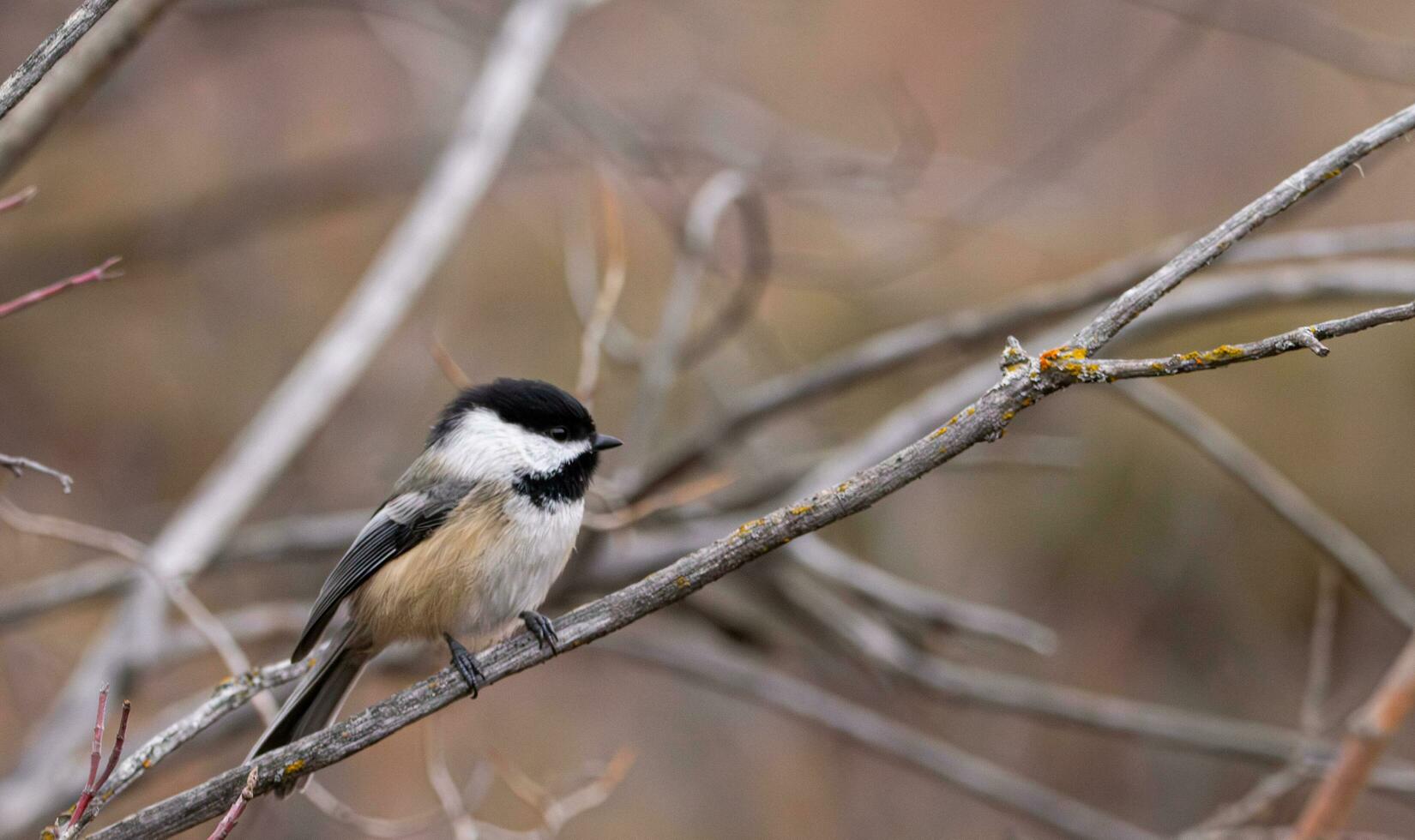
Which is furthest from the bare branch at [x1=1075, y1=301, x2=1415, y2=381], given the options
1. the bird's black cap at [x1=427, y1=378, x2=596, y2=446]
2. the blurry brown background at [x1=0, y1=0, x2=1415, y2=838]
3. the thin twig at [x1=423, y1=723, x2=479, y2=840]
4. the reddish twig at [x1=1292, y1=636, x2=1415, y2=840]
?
the blurry brown background at [x1=0, y1=0, x2=1415, y2=838]

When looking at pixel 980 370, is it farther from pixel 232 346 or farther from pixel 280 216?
pixel 232 346

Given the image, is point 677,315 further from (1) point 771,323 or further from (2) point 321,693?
(1) point 771,323

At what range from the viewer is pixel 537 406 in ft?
9.72

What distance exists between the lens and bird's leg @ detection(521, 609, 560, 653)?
199cm

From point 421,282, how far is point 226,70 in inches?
170

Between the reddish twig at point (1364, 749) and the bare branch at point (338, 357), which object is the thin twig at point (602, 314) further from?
the reddish twig at point (1364, 749)

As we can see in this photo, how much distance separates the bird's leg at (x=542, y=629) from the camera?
1.99 metres

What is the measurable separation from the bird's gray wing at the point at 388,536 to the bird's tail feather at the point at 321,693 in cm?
8

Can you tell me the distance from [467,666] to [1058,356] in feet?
4.48

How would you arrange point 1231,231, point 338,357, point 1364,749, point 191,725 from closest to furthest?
point 1364,749 < point 1231,231 < point 191,725 < point 338,357

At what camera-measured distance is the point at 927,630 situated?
430 cm

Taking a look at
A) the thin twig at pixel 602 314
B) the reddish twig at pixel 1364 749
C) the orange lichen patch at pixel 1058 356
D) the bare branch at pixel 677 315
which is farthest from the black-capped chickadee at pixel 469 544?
the reddish twig at pixel 1364 749

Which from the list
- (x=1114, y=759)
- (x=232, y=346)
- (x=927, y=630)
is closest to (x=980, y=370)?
(x=927, y=630)

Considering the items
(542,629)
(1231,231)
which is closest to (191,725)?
(542,629)
